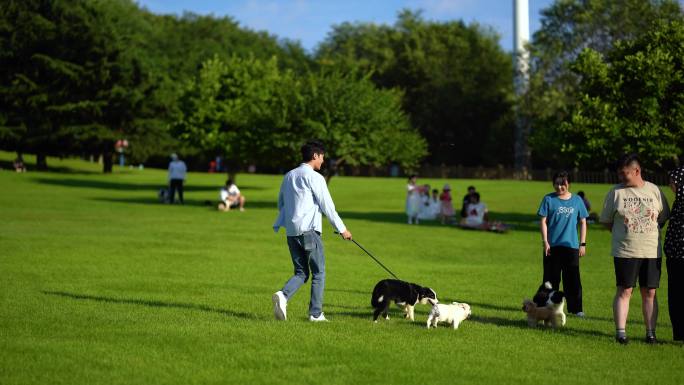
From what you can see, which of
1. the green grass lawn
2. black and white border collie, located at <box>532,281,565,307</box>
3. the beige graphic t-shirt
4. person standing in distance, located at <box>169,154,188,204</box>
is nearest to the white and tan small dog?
black and white border collie, located at <box>532,281,565,307</box>

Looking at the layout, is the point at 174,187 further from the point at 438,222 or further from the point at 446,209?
the point at 446,209

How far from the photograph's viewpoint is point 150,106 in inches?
2783

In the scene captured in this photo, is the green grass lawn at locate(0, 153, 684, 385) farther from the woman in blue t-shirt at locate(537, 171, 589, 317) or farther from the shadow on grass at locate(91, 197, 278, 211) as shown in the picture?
the shadow on grass at locate(91, 197, 278, 211)

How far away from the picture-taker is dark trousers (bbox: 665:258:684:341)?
988 centimetres

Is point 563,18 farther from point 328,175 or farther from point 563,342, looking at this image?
point 563,342

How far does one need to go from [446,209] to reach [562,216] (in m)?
24.3

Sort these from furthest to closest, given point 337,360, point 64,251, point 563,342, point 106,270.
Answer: point 64,251
point 106,270
point 563,342
point 337,360

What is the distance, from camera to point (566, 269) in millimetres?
12617

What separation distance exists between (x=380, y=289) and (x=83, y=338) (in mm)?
3641

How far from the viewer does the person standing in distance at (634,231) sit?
32.3 feet

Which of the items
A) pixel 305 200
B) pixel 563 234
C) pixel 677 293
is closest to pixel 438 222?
pixel 563 234

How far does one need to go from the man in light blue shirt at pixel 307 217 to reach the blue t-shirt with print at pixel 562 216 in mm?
3386

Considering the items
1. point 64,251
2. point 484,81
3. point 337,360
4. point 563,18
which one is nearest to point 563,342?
point 337,360

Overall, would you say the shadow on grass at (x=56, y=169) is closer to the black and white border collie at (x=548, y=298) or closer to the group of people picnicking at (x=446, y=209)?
the group of people picnicking at (x=446, y=209)
